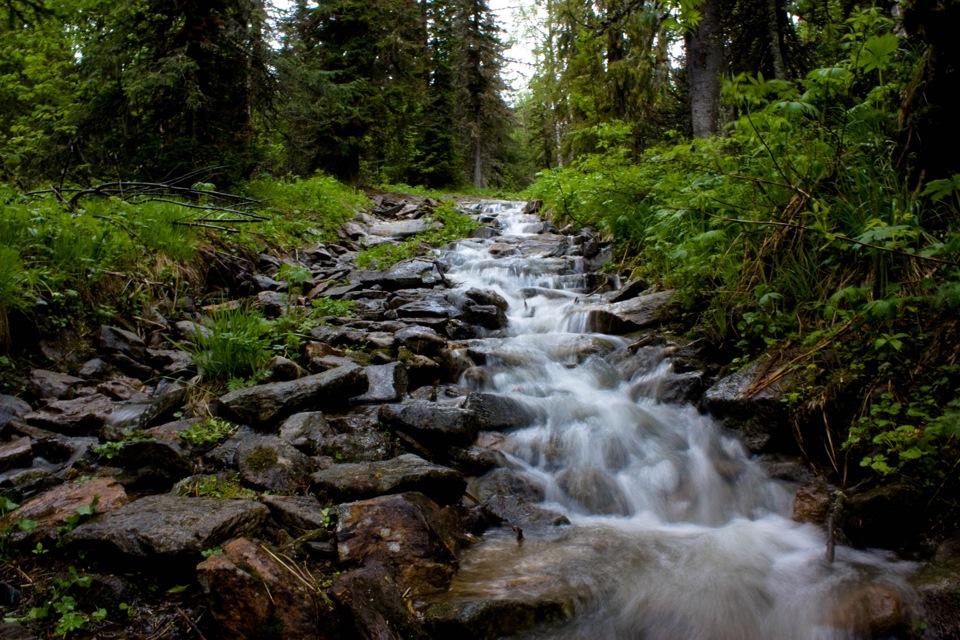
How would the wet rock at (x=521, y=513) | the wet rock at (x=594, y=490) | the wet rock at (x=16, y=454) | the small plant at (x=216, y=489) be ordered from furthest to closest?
the wet rock at (x=594, y=490) → the wet rock at (x=521, y=513) → the wet rock at (x=16, y=454) → the small plant at (x=216, y=489)

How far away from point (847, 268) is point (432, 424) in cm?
309

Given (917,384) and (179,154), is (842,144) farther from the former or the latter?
(179,154)

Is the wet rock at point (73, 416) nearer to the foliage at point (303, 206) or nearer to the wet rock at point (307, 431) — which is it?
the wet rock at point (307, 431)

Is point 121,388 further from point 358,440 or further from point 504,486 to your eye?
point 504,486

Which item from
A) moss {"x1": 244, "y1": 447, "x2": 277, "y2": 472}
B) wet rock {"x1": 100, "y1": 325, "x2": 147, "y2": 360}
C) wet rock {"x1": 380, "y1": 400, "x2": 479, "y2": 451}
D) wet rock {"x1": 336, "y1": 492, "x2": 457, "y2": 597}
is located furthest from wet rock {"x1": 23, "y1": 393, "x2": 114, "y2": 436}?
wet rock {"x1": 336, "y1": 492, "x2": 457, "y2": 597}

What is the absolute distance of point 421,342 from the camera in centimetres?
554

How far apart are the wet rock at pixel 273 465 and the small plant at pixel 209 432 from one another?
0.69ft

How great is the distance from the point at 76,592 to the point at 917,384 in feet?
13.8

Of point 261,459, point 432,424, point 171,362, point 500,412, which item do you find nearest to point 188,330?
point 171,362

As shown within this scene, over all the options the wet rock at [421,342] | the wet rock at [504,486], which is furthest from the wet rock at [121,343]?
the wet rock at [504,486]

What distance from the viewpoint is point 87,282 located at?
4.82 m

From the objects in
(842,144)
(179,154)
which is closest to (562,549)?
(842,144)

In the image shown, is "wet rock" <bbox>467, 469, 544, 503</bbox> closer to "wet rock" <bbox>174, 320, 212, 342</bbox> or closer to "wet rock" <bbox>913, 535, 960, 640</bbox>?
"wet rock" <bbox>913, 535, 960, 640</bbox>

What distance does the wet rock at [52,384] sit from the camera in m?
3.85
